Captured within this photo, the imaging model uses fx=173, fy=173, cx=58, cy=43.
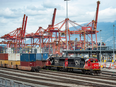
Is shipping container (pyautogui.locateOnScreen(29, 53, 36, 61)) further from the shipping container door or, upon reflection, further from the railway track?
the railway track

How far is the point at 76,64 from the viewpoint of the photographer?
33.3m

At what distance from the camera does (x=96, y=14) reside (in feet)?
376

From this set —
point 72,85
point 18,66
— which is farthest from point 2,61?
point 72,85

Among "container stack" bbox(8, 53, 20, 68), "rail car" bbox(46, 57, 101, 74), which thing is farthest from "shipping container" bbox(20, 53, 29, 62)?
"rail car" bbox(46, 57, 101, 74)

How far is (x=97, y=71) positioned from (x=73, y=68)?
17.3ft

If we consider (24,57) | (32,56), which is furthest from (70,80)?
(24,57)

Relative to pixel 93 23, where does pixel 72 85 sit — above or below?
below

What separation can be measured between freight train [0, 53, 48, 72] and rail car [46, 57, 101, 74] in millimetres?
2094

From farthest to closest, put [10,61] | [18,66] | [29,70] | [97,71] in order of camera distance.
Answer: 1. [10,61]
2. [18,66]
3. [29,70]
4. [97,71]

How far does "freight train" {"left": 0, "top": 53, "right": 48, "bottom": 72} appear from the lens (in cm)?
3675

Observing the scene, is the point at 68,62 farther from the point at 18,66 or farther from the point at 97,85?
the point at 97,85

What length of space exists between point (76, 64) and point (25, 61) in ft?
37.7

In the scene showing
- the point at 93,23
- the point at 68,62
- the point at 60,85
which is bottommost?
the point at 60,85

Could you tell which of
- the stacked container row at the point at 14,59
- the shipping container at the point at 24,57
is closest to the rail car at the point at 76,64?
the shipping container at the point at 24,57
